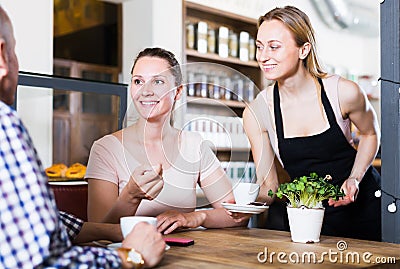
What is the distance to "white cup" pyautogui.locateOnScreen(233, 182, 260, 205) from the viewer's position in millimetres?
1597

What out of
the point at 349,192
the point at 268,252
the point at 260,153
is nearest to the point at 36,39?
the point at 260,153

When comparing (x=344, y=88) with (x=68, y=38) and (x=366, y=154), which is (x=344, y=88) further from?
(x=68, y=38)

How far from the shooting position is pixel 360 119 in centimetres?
188

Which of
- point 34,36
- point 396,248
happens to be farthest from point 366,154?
point 34,36

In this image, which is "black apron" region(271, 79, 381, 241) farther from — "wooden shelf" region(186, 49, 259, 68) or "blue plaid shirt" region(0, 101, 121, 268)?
"wooden shelf" region(186, 49, 259, 68)

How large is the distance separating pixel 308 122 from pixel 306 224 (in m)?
0.57

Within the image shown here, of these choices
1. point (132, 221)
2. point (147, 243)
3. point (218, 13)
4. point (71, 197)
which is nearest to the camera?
point (147, 243)

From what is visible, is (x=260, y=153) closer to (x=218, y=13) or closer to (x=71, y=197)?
(x=71, y=197)

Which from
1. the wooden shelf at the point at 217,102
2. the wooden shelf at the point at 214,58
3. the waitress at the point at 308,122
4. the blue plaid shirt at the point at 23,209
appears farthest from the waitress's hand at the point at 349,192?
the wooden shelf at the point at 214,58

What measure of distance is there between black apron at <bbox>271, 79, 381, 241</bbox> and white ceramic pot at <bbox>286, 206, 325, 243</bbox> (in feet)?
1.69

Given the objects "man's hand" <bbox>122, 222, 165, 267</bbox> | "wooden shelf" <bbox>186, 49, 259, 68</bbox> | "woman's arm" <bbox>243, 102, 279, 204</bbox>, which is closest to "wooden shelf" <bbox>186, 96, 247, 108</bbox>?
"woman's arm" <bbox>243, 102, 279, 204</bbox>

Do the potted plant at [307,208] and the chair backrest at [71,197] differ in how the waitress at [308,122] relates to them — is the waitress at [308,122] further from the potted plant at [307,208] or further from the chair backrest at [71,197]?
the chair backrest at [71,197]

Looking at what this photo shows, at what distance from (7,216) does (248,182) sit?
93cm

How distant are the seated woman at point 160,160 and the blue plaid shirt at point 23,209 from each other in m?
0.71
